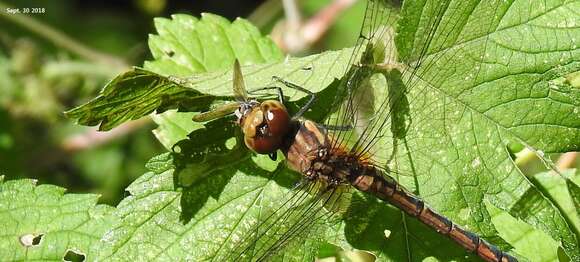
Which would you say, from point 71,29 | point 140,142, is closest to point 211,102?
point 140,142

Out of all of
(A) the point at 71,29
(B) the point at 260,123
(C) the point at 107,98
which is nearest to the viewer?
(C) the point at 107,98

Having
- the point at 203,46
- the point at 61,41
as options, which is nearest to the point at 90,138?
the point at 61,41

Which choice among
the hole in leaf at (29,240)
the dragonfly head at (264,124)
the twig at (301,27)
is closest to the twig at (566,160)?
the dragonfly head at (264,124)

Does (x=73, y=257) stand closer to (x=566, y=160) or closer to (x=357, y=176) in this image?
(x=357, y=176)

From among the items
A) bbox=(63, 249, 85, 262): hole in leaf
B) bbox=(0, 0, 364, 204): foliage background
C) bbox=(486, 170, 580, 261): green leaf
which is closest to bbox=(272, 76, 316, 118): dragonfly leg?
bbox=(486, 170, 580, 261): green leaf

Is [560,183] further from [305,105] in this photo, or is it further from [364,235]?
[305,105]

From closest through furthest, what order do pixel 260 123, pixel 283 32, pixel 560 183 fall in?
pixel 260 123 → pixel 560 183 → pixel 283 32

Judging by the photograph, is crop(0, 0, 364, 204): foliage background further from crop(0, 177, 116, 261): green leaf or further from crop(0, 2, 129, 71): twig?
crop(0, 177, 116, 261): green leaf

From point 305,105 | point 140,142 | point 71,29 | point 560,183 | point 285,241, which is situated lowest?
point 285,241
